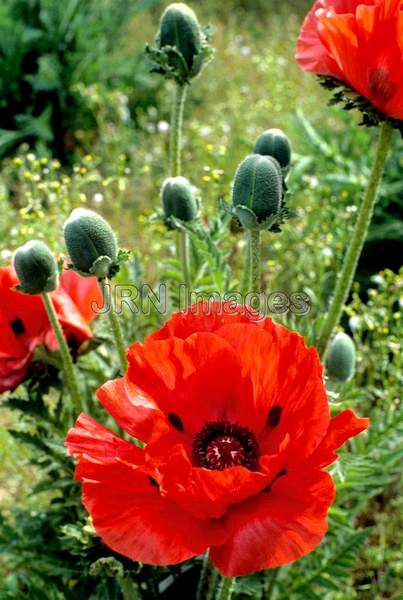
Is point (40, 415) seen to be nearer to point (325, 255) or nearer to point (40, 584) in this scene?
point (40, 584)

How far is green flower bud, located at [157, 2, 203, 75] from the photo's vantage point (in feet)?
3.48

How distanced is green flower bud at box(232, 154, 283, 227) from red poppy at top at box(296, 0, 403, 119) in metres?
0.14

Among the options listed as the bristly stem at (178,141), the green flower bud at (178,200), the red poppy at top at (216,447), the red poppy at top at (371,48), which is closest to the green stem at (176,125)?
the bristly stem at (178,141)

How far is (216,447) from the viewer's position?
83 cm

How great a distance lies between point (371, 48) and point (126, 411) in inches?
17.9

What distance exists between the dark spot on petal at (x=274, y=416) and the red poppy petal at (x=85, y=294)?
382 millimetres

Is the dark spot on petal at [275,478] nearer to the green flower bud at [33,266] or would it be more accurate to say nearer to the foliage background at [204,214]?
the foliage background at [204,214]

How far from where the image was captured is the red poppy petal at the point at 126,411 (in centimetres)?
79

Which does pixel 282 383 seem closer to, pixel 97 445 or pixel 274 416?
pixel 274 416

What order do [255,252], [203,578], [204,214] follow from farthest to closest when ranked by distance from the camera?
[204,214], [203,578], [255,252]

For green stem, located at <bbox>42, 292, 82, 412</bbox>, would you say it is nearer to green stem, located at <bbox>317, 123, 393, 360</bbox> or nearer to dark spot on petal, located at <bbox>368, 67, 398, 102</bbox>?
green stem, located at <bbox>317, 123, 393, 360</bbox>

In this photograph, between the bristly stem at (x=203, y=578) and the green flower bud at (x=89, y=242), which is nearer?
the green flower bud at (x=89, y=242)

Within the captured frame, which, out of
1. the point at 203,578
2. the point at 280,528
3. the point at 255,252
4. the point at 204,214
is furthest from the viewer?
the point at 204,214

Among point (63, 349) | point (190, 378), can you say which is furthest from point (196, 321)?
point (63, 349)
